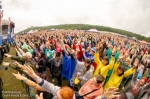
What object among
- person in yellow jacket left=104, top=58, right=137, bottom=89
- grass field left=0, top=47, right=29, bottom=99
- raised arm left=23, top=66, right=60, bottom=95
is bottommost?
grass field left=0, top=47, right=29, bottom=99

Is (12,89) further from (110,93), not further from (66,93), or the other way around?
(110,93)

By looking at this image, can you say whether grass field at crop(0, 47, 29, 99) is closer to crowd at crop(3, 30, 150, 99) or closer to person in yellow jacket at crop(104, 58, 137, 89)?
crowd at crop(3, 30, 150, 99)

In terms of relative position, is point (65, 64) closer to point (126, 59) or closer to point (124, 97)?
point (126, 59)

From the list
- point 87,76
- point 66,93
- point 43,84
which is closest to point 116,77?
point 87,76

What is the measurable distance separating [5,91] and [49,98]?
154 inches

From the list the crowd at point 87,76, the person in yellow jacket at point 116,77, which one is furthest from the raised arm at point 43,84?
the person in yellow jacket at point 116,77

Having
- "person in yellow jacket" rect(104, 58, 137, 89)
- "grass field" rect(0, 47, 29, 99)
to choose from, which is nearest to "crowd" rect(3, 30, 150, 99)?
"person in yellow jacket" rect(104, 58, 137, 89)

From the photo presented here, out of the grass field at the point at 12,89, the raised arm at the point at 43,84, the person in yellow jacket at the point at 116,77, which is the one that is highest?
the raised arm at the point at 43,84

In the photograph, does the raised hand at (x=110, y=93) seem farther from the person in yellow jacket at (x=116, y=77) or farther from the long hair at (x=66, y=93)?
the person in yellow jacket at (x=116, y=77)

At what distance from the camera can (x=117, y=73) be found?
4.47 metres

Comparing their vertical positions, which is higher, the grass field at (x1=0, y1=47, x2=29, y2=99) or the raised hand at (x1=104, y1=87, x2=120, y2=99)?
the raised hand at (x1=104, y1=87, x2=120, y2=99)

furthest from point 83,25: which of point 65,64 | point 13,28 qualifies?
point 65,64

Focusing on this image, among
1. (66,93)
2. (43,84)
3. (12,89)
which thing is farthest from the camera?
(12,89)

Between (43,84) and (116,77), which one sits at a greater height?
(43,84)
